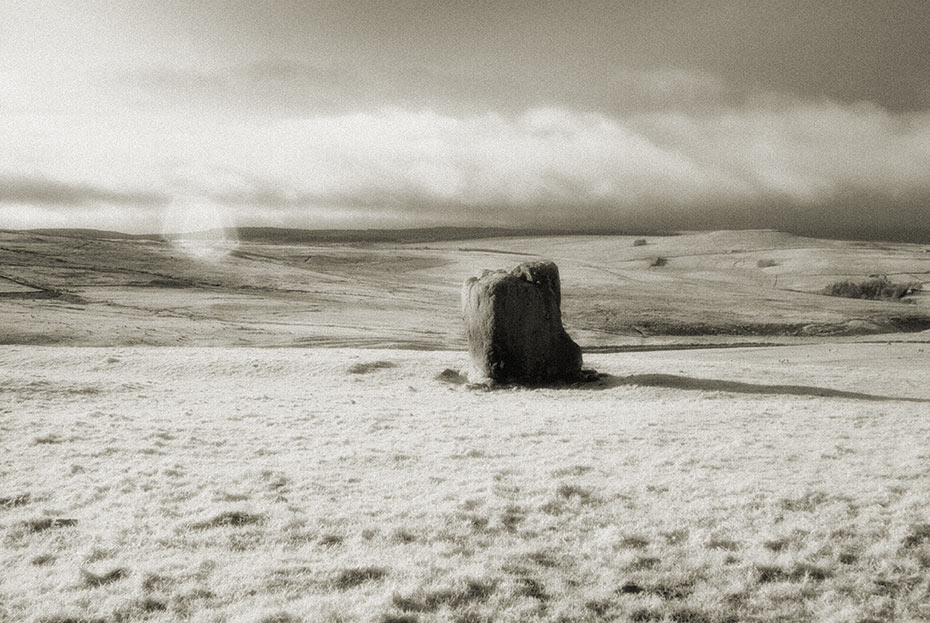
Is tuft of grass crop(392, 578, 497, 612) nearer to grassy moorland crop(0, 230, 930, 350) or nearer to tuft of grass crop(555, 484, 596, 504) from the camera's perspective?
tuft of grass crop(555, 484, 596, 504)

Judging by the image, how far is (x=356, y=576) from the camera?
25.0ft

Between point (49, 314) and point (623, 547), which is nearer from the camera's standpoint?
point (623, 547)

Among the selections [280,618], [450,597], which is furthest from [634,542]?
[280,618]

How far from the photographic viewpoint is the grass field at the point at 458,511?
7074 mm

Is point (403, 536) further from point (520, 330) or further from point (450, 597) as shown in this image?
point (520, 330)

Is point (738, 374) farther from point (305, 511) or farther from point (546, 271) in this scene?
point (305, 511)

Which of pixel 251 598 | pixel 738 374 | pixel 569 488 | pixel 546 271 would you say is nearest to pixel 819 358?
pixel 738 374

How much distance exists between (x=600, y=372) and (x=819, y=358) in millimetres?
19143

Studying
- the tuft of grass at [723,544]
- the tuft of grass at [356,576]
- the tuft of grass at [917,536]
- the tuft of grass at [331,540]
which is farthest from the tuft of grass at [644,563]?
the tuft of grass at [331,540]

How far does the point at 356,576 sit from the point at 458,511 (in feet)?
8.10

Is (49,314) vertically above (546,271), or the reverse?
(546,271)

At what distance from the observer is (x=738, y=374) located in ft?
93.9

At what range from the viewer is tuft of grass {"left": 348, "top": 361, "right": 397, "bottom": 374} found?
93.1 ft

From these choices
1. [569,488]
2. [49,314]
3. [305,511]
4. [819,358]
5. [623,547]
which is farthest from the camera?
[49,314]
